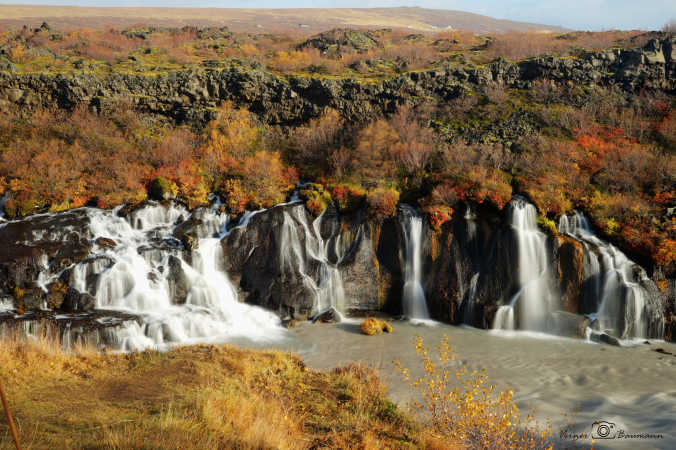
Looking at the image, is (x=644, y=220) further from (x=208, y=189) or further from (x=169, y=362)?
(x=208, y=189)

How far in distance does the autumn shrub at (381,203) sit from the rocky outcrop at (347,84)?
10.5m

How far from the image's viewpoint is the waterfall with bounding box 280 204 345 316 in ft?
60.0

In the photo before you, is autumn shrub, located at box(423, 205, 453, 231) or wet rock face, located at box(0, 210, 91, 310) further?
autumn shrub, located at box(423, 205, 453, 231)

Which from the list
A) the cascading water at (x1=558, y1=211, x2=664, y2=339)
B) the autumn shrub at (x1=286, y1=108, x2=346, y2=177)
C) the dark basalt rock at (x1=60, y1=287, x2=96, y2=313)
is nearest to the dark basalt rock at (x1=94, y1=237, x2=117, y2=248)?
the dark basalt rock at (x1=60, y1=287, x2=96, y2=313)

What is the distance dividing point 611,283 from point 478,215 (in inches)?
233

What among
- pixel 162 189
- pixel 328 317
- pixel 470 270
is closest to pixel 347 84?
pixel 162 189

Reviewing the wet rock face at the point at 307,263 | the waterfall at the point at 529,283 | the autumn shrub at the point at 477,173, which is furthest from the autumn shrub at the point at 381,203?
the waterfall at the point at 529,283

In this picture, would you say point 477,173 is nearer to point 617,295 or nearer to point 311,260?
point 617,295

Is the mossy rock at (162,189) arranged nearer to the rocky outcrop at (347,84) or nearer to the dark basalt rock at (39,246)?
the dark basalt rock at (39,246)

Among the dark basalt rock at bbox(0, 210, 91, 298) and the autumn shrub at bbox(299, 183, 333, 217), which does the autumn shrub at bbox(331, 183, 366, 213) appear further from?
the dark basalt rock at bbox(0, 210, 91, 298)

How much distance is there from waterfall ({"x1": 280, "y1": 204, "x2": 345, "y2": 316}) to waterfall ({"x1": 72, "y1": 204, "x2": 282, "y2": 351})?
7.55 ft

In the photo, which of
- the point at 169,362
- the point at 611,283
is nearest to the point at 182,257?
the point at 169,362

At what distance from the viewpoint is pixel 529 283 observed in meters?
16.9

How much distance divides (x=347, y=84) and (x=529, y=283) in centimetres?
1933
